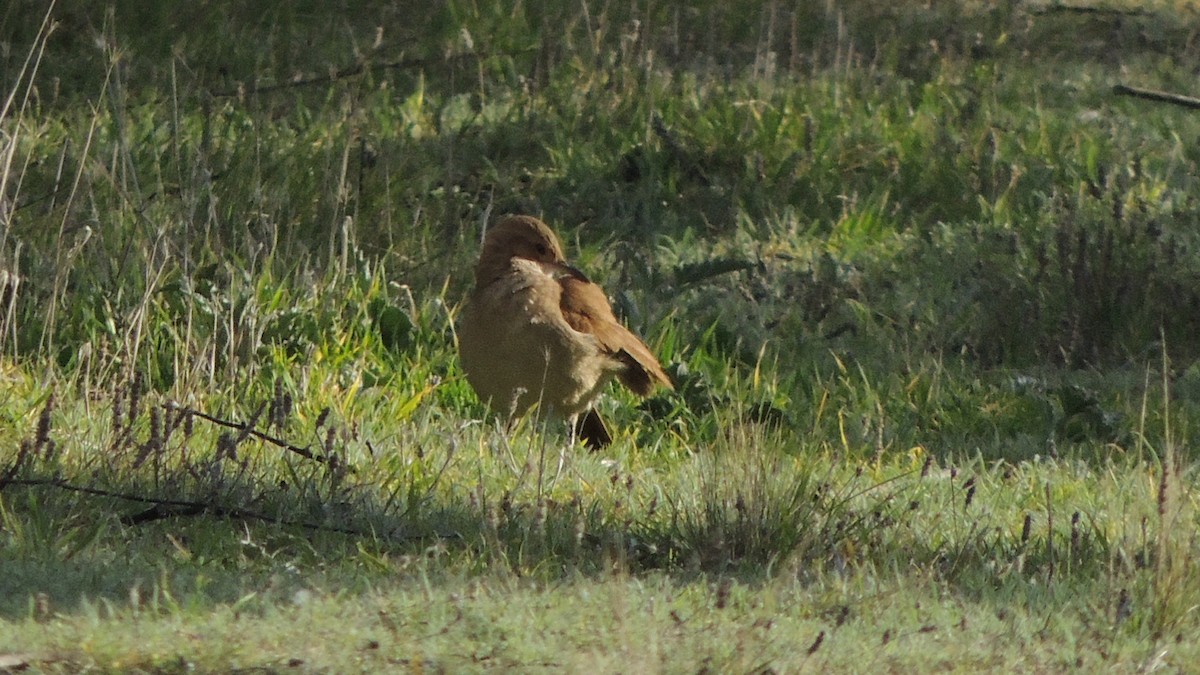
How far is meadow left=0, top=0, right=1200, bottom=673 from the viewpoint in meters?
3.82

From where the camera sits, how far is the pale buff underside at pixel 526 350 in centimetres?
565

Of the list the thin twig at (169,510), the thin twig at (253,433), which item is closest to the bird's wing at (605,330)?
the thin twig at (253,433)

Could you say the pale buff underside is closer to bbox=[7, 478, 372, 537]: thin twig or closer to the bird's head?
the bird's head

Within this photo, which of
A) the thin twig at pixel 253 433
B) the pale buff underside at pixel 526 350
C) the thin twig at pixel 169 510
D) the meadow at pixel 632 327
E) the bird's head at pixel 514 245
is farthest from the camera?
the bird's head at pixel 514 245

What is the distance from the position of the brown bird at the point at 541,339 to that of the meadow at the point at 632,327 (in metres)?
0.17

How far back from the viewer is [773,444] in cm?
500

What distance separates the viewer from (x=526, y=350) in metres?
5.64

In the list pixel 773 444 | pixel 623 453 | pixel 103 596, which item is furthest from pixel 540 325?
pixel 103 596

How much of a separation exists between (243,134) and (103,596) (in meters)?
4.66

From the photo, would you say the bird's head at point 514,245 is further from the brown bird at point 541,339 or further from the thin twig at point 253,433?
the thin twig at point 253,433

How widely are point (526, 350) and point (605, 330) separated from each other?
34 centimetres

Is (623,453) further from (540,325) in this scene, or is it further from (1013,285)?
(1013,285)

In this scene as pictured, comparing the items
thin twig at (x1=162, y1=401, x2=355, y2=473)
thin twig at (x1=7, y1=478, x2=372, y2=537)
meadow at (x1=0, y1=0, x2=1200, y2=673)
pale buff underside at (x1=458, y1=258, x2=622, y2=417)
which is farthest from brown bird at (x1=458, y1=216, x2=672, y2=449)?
thin twig at (x1=7, y1=478, x2=372, y2=537)

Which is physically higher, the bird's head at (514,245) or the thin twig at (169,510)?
the bird's head at (514,245)
